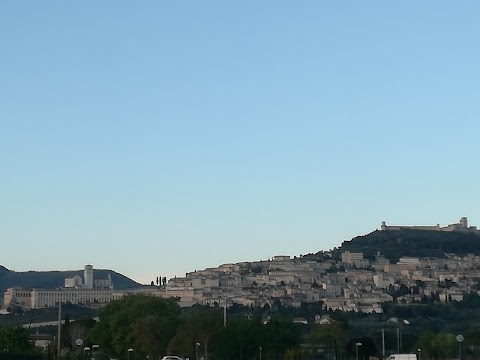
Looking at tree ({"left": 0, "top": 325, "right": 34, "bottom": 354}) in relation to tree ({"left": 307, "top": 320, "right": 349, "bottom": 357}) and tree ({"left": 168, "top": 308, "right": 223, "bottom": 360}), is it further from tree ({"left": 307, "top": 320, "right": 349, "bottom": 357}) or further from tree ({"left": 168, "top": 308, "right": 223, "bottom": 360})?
tree ({"left": 307, "top": 320, "right": 349, "bottom": 357})

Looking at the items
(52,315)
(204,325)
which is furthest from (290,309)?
(204,325)

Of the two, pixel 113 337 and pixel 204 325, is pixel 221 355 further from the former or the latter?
pixel 113 337

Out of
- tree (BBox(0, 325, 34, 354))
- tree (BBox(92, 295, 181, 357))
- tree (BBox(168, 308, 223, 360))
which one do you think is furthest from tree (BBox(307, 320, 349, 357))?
tree (BBox(0, 325, 34, 354))

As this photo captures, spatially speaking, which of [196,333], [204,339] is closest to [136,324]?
[196,333]

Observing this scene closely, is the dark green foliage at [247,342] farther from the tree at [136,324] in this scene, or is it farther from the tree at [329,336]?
the tree at [329,336]

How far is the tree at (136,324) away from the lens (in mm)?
73812

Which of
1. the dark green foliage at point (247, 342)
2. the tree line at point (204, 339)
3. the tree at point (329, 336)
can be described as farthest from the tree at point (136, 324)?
the tree at point (329, 336)

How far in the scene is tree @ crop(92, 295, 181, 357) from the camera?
242ft

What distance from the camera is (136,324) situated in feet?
249

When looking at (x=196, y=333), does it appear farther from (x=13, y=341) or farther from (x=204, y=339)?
(x=13, y=341)

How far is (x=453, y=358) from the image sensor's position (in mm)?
79562

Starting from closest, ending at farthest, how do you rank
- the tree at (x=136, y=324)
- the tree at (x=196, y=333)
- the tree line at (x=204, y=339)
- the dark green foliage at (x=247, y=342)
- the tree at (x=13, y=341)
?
the tree at (x=13, y=341) → the dark green foliage at (x=247, y=342) → the tree line at (x=204, y=339) → the tree at (x=196, y=333) → the tree at (x=136, y=324)

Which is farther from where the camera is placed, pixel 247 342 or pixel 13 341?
pixel 247 342

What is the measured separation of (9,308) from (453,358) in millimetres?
131632
